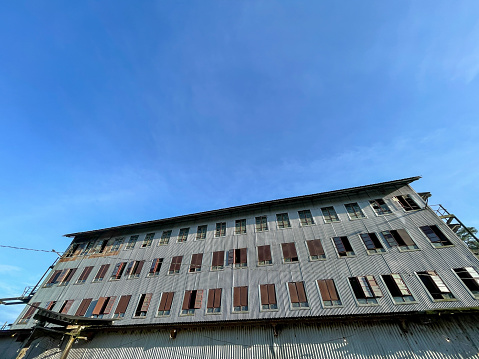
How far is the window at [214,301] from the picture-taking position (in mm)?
18375

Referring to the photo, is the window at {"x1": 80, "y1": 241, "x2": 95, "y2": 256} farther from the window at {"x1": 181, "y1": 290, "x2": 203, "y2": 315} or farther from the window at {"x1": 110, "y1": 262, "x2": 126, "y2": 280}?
the window at {"x1": 181, "y1": 290, "x2": 203, "y2": 315}

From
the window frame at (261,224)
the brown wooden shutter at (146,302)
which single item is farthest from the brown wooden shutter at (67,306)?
the window frame at (261,224)

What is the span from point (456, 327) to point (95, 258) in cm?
3359

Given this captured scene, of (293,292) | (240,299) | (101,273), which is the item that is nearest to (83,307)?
(101,273)

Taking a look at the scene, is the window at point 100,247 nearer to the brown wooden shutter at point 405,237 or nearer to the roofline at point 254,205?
the roofline at point 254,205

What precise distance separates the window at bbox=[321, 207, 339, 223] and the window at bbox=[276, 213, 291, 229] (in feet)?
12.4

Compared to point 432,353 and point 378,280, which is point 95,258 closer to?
point 378,280

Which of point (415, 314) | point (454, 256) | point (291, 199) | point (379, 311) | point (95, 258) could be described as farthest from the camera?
point (95, 258)

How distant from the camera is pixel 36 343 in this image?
63.5ft

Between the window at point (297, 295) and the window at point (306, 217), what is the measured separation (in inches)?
247

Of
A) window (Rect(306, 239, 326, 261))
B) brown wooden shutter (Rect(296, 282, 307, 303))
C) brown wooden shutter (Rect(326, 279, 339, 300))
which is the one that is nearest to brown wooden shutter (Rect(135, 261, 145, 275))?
brown wooden shutter (Rect(296, 282, 307, 303))

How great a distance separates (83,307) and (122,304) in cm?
455

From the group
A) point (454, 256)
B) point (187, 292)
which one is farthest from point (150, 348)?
point (454, 256)

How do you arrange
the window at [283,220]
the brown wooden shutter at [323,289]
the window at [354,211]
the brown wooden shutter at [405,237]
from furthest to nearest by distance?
the window at [283,220]
the window at [354,211]
the brown wooden shutter at [405,237]
the brown wooden shutter at [323,289]
